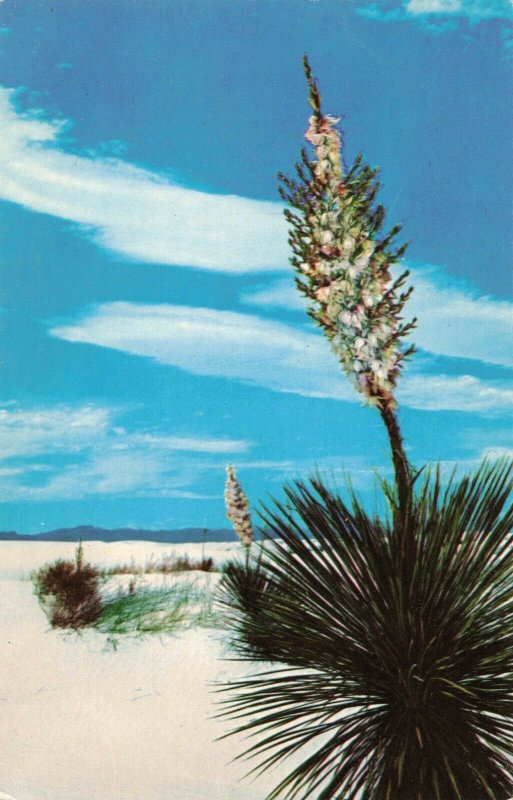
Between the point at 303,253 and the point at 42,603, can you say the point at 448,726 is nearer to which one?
the point at 303,253

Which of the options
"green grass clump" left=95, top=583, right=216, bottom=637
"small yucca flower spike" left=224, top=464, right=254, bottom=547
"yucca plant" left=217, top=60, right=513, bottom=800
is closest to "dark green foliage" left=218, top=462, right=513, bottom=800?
"yucca plant" left=217, top=60, right=513, bottom=800

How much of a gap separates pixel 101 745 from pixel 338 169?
122 inches

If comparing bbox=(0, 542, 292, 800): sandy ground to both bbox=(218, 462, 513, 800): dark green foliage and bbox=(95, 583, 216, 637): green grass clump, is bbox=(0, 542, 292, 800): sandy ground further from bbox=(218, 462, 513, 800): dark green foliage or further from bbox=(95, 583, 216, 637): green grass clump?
bbox=(218, 462, 513, 800): dark green foliage

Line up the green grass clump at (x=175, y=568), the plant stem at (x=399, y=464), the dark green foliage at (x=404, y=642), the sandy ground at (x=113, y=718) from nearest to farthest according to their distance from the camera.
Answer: the dark green foliage at (x=404, y=642) → the plant stem at (x=399, y=464) → the sandy ground at (x=113, y=718) → the green grass clump at (x=175, y=568)

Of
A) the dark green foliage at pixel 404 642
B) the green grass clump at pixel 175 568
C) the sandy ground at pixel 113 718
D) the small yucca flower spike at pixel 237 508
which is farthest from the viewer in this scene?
the green grass clump at pixel 175 568

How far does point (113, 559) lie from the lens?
14.9m

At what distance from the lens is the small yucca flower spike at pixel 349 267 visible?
112 inches

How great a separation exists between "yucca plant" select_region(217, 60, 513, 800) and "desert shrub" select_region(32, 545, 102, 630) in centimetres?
355

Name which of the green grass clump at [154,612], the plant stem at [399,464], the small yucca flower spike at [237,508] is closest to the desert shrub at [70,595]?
the green grass clump at [154,612]

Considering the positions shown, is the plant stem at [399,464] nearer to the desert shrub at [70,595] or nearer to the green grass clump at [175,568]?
the desert shrub at [70,595]

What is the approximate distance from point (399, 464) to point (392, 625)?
0.57 m

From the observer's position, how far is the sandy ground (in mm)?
3496

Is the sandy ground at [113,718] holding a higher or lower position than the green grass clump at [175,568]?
lower

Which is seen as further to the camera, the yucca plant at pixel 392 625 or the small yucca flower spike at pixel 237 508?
the small yucca flower spike at pixel 237 508
